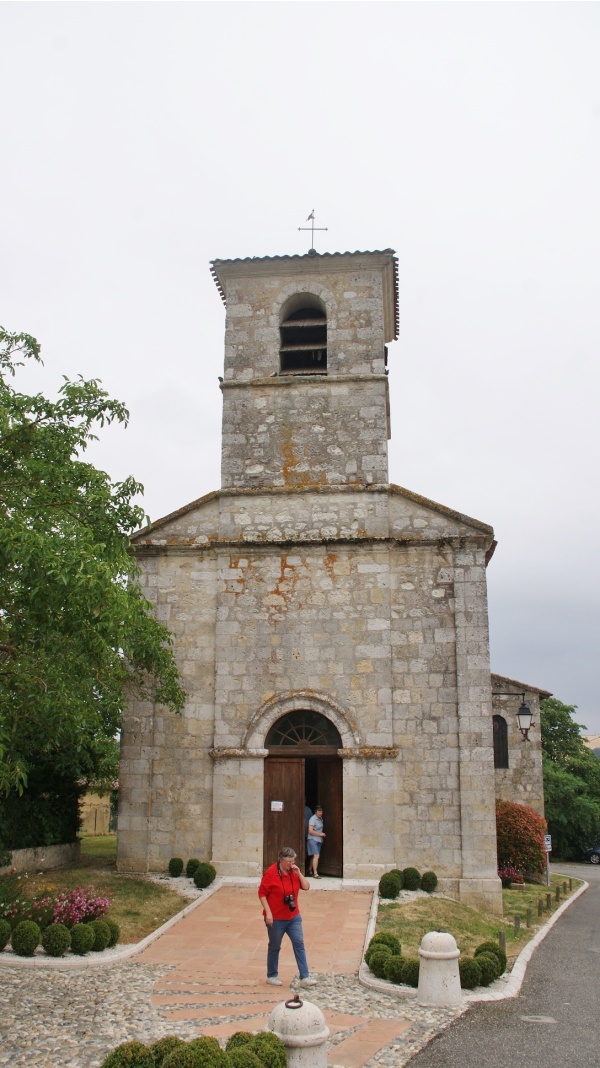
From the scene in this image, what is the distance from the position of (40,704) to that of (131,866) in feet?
23.4

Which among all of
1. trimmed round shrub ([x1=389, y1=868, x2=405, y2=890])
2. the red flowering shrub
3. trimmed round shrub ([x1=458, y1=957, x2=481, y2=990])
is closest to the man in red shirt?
trimmed round shrub ([x1=458, y1=957, x2=481, y2=990])

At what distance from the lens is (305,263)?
707 inches

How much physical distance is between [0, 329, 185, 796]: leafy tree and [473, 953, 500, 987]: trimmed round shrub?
17.8 feet

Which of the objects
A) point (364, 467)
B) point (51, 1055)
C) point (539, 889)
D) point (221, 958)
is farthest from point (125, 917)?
point (539, 889)

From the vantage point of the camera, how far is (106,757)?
Result: 1783 cm

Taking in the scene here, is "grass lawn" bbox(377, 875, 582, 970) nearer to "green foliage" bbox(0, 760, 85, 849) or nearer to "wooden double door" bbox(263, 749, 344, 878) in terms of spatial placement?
"wooden double door" bbox(263, 749, 344, 878)

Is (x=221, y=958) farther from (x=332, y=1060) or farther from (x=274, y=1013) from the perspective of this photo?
(x=274, y=1013)

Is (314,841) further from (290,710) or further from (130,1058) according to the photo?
(130,1058)

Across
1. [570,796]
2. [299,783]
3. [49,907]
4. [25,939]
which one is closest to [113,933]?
[49,907]

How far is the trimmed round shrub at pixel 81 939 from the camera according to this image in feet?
32.9

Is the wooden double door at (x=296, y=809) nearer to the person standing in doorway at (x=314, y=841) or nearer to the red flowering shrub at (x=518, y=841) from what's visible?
the person standing in doorway at (x=314, y=841)

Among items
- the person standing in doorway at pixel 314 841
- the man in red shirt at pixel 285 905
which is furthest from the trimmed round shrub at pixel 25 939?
the person standing in doorway at pixel 314 841

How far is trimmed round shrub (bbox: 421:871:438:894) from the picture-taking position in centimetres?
1406

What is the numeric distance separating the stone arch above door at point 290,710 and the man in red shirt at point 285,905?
6083 millimetres
